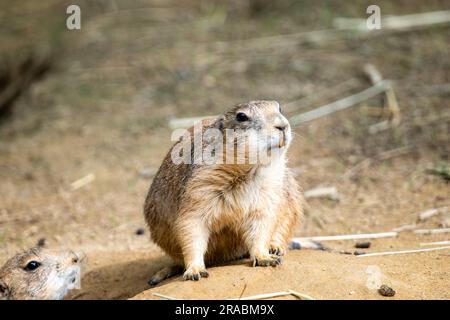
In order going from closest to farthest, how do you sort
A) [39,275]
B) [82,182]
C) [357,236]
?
[39,275]
[357,236]
[82,182]

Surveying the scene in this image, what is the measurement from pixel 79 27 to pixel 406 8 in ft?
22.0

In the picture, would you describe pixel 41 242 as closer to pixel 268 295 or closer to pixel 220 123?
pixel 220 123

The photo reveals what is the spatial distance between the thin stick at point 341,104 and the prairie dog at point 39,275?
17.1 ft

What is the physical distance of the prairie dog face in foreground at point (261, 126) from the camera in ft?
16.8

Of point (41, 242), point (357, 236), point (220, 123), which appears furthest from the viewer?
point (41, 242)

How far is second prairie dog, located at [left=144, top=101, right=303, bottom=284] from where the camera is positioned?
525 cm

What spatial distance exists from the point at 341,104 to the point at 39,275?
619 cm

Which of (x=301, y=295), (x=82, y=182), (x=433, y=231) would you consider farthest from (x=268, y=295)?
(x=82, y=182)

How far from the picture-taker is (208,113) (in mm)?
10641

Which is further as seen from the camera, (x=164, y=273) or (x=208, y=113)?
(x=208, y=113)

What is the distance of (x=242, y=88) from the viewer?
37.6 ft

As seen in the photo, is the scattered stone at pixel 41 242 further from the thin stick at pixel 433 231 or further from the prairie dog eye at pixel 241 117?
the thin stick at pixel 433 231

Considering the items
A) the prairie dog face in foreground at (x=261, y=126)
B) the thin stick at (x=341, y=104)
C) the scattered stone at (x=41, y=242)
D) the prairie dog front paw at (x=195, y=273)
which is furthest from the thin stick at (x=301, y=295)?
the thin stick at (x=341, y=104)
